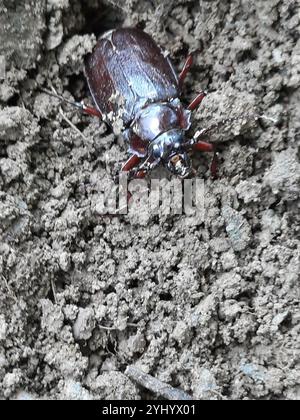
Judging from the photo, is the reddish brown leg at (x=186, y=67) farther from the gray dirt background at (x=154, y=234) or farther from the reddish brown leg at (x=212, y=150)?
the reddish brown leg at (x=212, y=150)

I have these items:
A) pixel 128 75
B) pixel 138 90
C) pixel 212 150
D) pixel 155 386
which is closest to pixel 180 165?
pixel 212 150

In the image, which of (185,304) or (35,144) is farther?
(35,144)

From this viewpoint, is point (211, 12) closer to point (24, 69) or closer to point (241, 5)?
point (241, 5)

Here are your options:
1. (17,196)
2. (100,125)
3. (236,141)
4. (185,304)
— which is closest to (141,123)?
(100,125)

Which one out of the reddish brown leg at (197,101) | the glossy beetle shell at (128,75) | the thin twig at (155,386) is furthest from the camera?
the glossy beetle shell at (128,75)

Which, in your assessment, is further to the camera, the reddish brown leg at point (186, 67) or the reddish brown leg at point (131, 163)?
the reddish brown leg at point (186, 67)

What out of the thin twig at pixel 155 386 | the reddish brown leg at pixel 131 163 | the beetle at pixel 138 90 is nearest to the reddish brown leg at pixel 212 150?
the beetle at pixel 138 90

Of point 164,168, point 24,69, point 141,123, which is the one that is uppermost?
point 24,69
